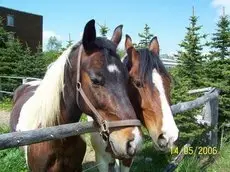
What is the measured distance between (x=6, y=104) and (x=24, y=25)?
31.9 metres

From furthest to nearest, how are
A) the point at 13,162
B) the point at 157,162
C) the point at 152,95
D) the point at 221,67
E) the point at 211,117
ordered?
1. the point at 221,67
2. the point at 157,162
3. the point at 211,117
4. the point at 13,162
5. the point at 152,95

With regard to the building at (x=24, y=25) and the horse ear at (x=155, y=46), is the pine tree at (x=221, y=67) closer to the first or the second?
the horse ear at (x=155, y=46)

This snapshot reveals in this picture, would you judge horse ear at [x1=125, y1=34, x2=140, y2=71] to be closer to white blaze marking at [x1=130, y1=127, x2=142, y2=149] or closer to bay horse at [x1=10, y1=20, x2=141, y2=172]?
bay horse at [x1=10, y1=20, x2=141, y2=172]

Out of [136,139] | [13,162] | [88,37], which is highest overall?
[88,37]

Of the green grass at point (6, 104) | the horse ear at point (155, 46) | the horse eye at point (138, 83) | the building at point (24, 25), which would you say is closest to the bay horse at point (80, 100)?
the horse eye at point (138, 83)

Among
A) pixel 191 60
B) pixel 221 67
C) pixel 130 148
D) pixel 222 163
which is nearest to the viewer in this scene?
pixel 130 148

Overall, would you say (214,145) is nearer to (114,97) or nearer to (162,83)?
(162,83)

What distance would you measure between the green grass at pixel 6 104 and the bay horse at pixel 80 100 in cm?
989

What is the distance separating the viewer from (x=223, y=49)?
27.4ft

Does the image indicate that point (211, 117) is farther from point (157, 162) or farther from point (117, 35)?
point (117, 35)

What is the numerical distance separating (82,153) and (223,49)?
237 inches

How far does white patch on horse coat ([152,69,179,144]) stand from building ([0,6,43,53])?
39.5m

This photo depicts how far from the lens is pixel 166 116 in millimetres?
3031

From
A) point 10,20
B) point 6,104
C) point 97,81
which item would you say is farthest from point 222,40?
point 10,20
